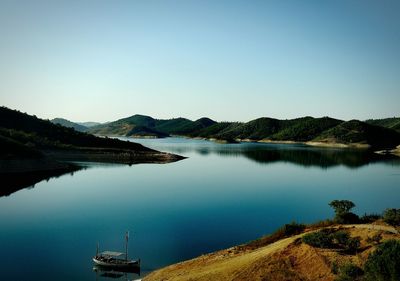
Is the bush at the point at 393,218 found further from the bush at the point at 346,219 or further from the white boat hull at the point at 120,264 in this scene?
the white boat hull at the point at 120,264

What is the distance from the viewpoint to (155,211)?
54406 mm

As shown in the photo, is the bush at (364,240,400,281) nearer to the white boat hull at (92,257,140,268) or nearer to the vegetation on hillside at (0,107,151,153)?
the white boat hull at (92,257,140,268)

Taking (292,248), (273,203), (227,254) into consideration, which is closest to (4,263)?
(227,254)

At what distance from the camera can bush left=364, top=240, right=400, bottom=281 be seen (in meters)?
19.0

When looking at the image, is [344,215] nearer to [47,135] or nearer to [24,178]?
[24,178]

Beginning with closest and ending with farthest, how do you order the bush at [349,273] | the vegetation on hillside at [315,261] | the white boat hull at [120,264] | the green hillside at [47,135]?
the bush at [349,273] → the vegetation on hillside at [315,261] → the white boat hull at [120,264] → the green hillside at [47,135]

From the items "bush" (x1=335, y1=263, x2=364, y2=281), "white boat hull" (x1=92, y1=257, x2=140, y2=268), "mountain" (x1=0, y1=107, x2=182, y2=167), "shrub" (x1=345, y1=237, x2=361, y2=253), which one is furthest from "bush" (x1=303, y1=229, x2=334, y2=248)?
"mountain" (x1=0, y1=107, x2=182, y2=167)

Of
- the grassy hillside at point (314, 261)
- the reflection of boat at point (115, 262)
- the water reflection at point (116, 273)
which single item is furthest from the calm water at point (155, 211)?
the grassy hillside at point (314, 261)

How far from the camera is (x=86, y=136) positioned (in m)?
170

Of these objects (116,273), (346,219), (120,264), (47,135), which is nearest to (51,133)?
(47,135)

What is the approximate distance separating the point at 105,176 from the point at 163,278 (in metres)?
70.5

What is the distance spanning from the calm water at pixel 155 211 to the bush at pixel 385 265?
713 inches

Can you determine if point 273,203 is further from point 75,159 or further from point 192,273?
point 75,159

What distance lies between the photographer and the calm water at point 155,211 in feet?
115
